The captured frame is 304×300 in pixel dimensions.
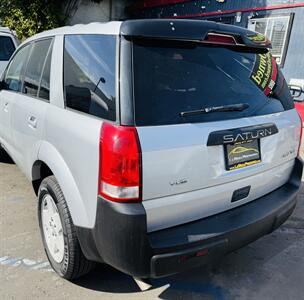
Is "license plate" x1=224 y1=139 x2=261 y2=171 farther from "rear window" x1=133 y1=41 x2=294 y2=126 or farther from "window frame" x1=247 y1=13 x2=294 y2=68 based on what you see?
"window frame" x1=247 y1=13 x2=294 y2=68

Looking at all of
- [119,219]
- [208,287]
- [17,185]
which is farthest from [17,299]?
[17,185]

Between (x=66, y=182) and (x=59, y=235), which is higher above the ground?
(x=66, y=182)

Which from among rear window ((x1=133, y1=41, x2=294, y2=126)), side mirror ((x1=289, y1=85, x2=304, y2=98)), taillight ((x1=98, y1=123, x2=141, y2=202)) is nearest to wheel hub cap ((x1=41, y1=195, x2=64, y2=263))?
taillight ((x1=98, y1=123, x2=141, y2=202))

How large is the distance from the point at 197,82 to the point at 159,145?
0.56 meters

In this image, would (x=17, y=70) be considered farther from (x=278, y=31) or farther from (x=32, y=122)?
(x=278, y=31)

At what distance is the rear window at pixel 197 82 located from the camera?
6.16ft

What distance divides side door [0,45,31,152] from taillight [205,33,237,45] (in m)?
2.06

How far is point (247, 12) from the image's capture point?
9188mm

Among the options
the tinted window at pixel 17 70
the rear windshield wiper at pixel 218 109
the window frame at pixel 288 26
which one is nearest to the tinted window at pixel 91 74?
the rear windshield wiper at pixel 218 109

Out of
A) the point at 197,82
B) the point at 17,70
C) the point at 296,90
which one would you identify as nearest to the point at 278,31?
the point at 296,90

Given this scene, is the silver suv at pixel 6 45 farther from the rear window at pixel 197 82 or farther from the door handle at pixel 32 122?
the rear window at pixel 197 82

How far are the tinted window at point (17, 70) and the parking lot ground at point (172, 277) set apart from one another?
1444 millimetres

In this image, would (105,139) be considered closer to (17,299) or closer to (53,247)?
(53,247)

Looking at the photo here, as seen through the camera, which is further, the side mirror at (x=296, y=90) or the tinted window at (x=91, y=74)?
the side mirror at (x=296, y=90)
